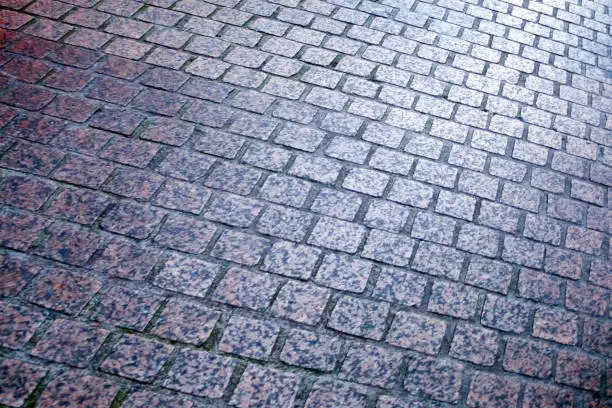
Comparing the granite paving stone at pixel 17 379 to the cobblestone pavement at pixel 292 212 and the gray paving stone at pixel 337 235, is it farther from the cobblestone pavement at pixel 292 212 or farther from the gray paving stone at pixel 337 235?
the gray paving stone at pixel 337 235

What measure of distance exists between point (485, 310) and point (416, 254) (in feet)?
1.44

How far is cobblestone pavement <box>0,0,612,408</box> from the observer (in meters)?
2.25

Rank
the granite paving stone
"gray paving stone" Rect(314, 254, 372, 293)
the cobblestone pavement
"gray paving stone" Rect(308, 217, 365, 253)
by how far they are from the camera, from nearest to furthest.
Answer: the granite paving stone, the cobblestone pavement, "gray paving stone" Rect(314, 254, 372, 293), "gray paving stone" Rect(308, 217, 365, 253)

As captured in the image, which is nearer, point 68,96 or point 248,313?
point 248,313

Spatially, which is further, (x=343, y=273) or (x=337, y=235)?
(x=337, y=235)

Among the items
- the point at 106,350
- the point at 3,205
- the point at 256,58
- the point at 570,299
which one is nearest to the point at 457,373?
the point at 570,299

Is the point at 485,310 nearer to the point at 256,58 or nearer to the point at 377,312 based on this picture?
the point at 377,312

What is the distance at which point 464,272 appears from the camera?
8.99 feet

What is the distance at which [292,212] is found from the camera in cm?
288

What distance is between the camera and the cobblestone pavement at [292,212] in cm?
225

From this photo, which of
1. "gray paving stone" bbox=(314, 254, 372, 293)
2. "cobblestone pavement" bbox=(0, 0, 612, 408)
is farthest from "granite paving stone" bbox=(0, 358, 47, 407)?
"gray paving stone" bbox=(314, 254, 372, 293)

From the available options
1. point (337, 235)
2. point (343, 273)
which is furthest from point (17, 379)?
point (337, 235)

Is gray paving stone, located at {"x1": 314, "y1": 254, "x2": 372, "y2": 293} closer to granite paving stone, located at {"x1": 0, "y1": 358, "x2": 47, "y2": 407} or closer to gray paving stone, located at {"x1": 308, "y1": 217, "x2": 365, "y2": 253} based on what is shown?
gray paving stone, located at {"x1": 308, "y1": 217, "x2": 365, "y2": 253}

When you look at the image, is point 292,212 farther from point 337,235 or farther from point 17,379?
point 17,379
